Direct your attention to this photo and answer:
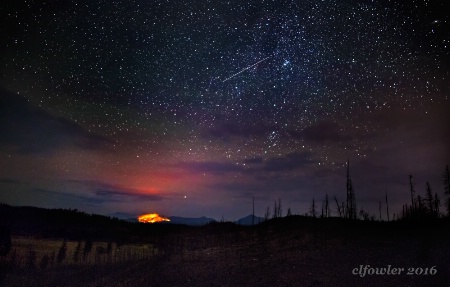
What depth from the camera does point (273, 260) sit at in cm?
2819

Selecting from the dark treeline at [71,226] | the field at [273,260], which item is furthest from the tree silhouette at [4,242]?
the dark treeline at [71,226]

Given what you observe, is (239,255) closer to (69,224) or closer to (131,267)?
(131,267)

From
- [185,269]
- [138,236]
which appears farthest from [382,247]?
[138,236]

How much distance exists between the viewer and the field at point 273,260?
22.8 metres

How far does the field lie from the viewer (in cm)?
2280

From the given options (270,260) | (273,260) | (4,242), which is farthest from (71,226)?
(273,260)

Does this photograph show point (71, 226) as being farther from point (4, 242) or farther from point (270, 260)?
point (270, 260)

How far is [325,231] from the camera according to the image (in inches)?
1459

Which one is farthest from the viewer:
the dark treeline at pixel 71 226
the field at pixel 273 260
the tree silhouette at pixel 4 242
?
the dark treeline at pixel 71 226

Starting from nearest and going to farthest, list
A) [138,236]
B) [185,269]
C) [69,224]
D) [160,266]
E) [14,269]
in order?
1. [185,269]
2. [160,266]
3. [14,269]
4. [138,236]
5. [69,224]

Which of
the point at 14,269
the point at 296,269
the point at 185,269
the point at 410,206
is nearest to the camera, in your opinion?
the point at 296,269

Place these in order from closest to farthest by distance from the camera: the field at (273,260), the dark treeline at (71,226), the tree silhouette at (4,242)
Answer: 1. the field at (273,260)
2. the tree silhouette at (4,242)
3. the dark treeline at (71,226)

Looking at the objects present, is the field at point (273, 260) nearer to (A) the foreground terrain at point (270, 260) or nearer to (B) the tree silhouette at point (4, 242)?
(A) the foreground terrain at point (270, 260)

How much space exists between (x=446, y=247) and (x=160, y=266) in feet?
78.2
